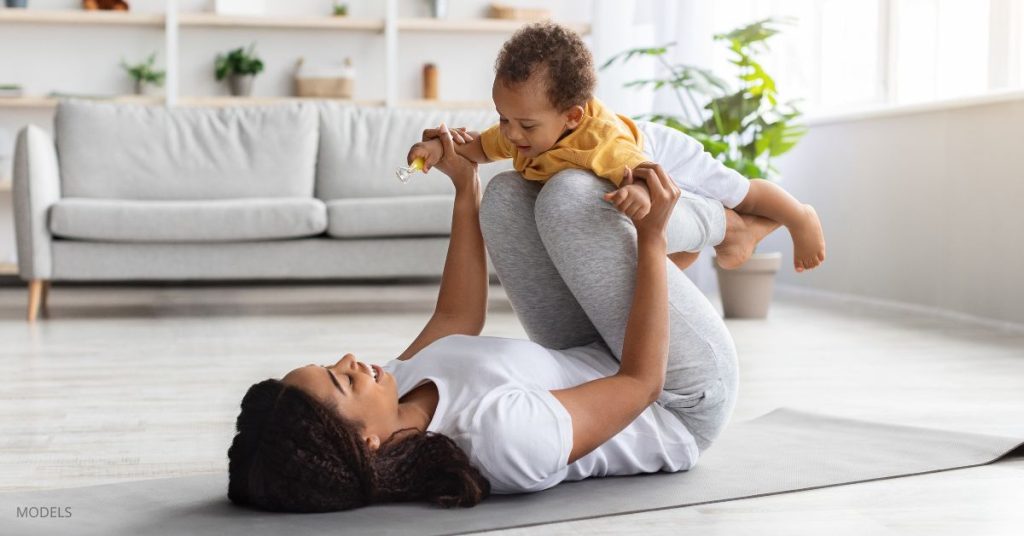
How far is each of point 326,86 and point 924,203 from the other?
3.26 metres

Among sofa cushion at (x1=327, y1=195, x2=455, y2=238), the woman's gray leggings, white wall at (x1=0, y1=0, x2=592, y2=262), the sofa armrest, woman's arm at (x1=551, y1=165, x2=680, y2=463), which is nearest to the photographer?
woman's arm at (x1=551, y1=165, x2=680, y2=463)

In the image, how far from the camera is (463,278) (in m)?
1.84

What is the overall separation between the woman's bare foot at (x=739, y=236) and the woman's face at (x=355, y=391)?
77cm

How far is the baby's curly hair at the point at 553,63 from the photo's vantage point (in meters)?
1.70

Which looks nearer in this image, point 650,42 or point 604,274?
point 604,274

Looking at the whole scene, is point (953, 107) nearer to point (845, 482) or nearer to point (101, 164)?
point (845, 482)

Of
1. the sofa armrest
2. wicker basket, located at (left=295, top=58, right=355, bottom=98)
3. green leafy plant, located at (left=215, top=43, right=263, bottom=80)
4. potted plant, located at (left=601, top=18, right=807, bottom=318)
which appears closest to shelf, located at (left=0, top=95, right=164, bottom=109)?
green leafy plant, located at (left=215, top=43, right=263, bottom=80)

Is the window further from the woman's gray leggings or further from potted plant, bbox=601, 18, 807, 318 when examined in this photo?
the woman's gray leggings

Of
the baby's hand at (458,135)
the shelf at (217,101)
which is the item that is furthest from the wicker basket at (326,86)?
the baby's hand at (458,135)

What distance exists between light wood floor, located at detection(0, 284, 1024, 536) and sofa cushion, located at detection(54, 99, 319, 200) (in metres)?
0.47

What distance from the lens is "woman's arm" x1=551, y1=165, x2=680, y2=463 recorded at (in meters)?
1.49

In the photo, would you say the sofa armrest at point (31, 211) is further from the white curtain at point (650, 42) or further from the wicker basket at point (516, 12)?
the wicker basket at point (516, 12)

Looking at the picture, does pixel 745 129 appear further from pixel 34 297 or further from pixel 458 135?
pixel 34 297

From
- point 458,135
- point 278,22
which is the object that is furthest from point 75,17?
point 458,135
